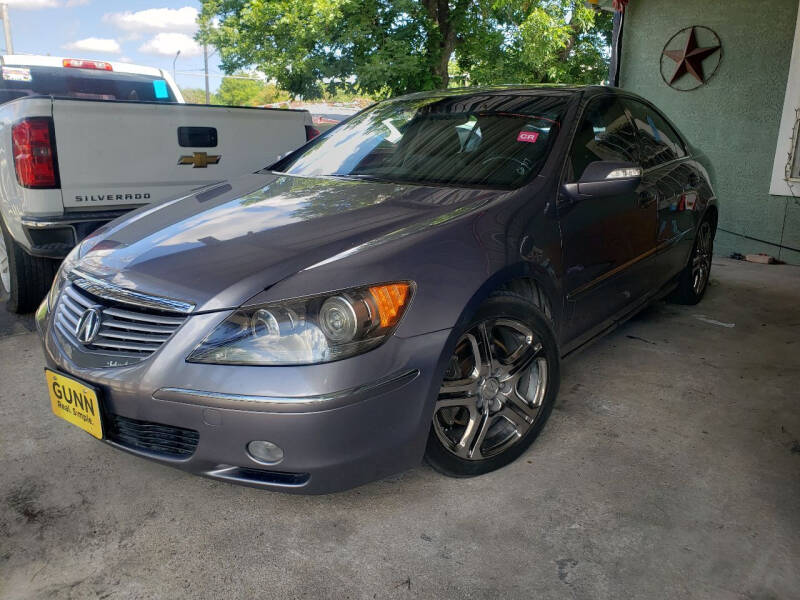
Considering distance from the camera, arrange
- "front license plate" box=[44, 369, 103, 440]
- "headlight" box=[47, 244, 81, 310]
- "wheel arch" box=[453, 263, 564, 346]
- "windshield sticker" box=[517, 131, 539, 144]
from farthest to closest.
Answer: "windshield sticker" box=[517, 131, 539, 144]
"headlight" box=[47, 244, 81, 310]
"wheel arch" box=[453, 263, 564, 346]
"front license plate" box=[44, 369, 103, 440]

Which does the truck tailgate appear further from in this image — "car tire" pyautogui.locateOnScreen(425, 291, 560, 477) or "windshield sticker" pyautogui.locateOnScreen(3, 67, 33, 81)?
"windshield sticker" pyautogui.locateOnScreen(3, 67, 33, 81)

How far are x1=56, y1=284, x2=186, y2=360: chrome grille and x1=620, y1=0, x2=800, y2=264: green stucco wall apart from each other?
20.4ft

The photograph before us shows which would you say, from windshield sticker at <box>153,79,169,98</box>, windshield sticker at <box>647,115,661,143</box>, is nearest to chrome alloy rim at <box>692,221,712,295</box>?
windshield sticker at <box>647,115,661,143</box>

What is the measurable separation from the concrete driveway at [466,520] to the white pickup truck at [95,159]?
1.11m

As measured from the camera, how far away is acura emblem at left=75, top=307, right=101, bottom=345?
2.12 m

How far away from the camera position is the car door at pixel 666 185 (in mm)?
3568

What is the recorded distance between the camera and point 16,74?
250 inches

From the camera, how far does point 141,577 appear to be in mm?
1917

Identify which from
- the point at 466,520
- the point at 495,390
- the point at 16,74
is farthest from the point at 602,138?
the point at 16,74

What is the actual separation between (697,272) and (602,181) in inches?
82.7

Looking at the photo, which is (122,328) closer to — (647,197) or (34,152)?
(34,152)

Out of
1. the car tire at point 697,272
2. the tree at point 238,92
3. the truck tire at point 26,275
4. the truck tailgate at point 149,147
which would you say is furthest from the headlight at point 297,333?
the tree at point 238,92

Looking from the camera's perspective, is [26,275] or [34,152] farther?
[26,275]

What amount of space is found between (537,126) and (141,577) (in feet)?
7.50
